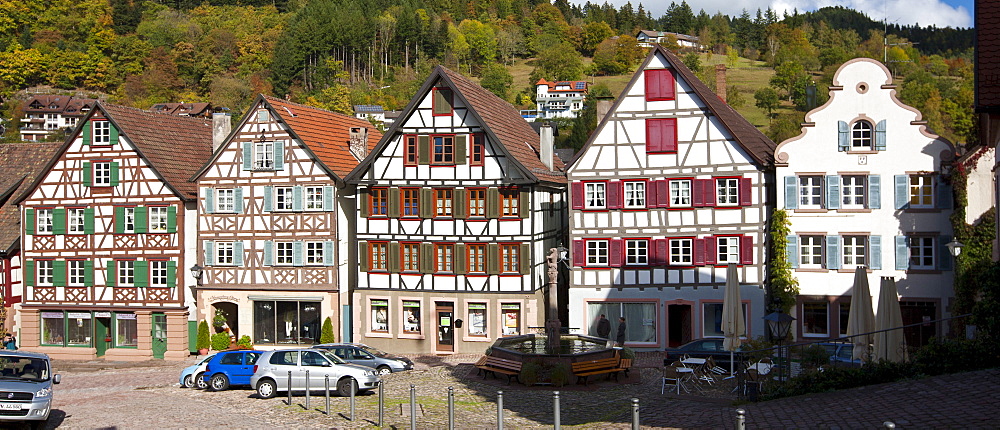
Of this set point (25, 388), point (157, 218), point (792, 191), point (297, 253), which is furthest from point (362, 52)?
point (25, 388)

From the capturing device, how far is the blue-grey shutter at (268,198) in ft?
124

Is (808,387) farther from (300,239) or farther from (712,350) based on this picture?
(300,239)

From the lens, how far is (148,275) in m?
38.8

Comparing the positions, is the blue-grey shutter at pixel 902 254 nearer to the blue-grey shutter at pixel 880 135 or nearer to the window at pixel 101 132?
the blue-grey shutter at pixel 880 135

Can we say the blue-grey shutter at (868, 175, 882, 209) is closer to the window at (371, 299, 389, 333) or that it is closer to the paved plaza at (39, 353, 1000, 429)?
the paved plaza at (39, 353, 1000, 429)

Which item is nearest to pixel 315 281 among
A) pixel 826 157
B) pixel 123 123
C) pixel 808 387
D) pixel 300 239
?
pixel 300 239

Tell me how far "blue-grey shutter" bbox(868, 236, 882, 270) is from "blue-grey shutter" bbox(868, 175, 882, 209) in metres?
1.07

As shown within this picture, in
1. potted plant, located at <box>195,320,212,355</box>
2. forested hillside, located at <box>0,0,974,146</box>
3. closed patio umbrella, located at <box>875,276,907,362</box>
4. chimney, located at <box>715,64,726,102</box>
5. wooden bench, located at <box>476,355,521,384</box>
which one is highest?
forested hillside, located at <box>0,0,974,146</box>

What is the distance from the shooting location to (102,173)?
3928cm

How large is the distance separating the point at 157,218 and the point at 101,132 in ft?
13.7

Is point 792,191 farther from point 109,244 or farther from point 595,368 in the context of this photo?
point 109,244

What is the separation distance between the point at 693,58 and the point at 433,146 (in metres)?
99.6

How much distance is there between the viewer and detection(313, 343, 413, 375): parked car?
1128 inches

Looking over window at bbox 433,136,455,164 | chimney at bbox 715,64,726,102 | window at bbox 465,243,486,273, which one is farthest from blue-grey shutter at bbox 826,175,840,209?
window at bbox 433,136,455,164
